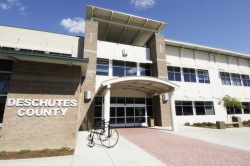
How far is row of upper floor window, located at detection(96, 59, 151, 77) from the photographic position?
632 inches

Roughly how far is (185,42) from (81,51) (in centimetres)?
1432

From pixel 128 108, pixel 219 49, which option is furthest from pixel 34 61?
pixel 219 49

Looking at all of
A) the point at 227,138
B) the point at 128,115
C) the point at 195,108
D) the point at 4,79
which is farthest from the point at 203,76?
the point at 4,79

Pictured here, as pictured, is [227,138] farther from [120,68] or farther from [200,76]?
[200,76]

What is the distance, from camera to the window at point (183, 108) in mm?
18141

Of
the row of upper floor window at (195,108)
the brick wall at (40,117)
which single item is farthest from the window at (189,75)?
the brick wall at (40,117)

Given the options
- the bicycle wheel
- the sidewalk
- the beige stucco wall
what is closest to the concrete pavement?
the sidewalk

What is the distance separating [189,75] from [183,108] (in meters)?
4.96

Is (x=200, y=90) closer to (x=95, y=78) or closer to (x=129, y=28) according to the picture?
(x=129, y=28)

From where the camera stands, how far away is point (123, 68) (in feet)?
56.0

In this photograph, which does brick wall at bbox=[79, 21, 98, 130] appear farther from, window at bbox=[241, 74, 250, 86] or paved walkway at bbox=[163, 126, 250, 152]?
window at bbox=[241, 74, 250, 86]

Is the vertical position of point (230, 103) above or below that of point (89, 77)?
below

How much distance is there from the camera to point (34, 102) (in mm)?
6797

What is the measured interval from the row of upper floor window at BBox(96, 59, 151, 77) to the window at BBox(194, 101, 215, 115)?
325 inches
